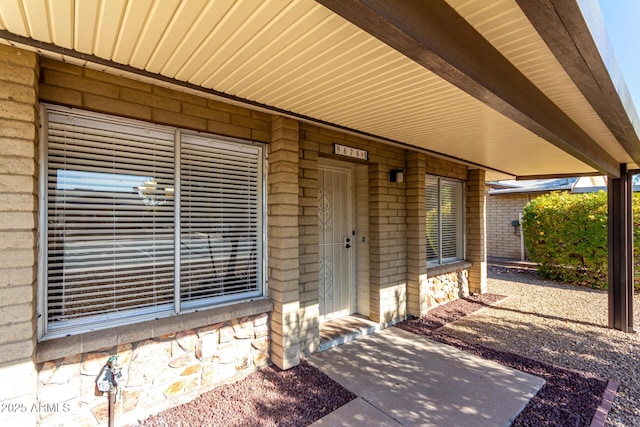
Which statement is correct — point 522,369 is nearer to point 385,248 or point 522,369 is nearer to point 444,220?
point 385,248

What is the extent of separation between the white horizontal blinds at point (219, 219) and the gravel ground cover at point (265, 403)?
0.85 meters

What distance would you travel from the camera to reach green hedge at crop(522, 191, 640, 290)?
280 inches

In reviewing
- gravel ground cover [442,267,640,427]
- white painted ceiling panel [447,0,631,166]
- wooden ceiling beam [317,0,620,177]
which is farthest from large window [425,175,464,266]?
wooden ceiling beam [317,0,620,177]

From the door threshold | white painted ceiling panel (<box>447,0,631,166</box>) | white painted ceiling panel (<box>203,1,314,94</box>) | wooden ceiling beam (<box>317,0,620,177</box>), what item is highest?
white painted ceiling panel (<box>203,1,314,94</box>)

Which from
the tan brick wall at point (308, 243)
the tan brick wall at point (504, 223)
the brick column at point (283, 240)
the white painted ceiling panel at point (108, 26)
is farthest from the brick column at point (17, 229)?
the tan brick wall at point (504, 223)

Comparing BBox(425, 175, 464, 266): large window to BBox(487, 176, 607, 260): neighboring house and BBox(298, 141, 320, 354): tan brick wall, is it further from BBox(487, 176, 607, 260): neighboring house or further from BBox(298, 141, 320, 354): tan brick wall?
BBox(487, 176, 607, 260): neighboring house

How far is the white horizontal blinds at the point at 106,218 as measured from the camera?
2.29 metres

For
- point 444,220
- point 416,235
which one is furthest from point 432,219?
point 416,235

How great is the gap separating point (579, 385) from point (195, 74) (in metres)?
4.42

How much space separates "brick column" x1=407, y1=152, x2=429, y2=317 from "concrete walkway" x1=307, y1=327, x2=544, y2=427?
0.94 m

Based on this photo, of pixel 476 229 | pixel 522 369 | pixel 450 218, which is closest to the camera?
pixel 522 369

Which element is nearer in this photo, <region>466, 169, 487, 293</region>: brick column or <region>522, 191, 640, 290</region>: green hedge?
<region>466, 169, 487, 293</region>: brick column

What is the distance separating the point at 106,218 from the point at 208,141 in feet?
3.61

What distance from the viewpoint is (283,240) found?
3.16 m
